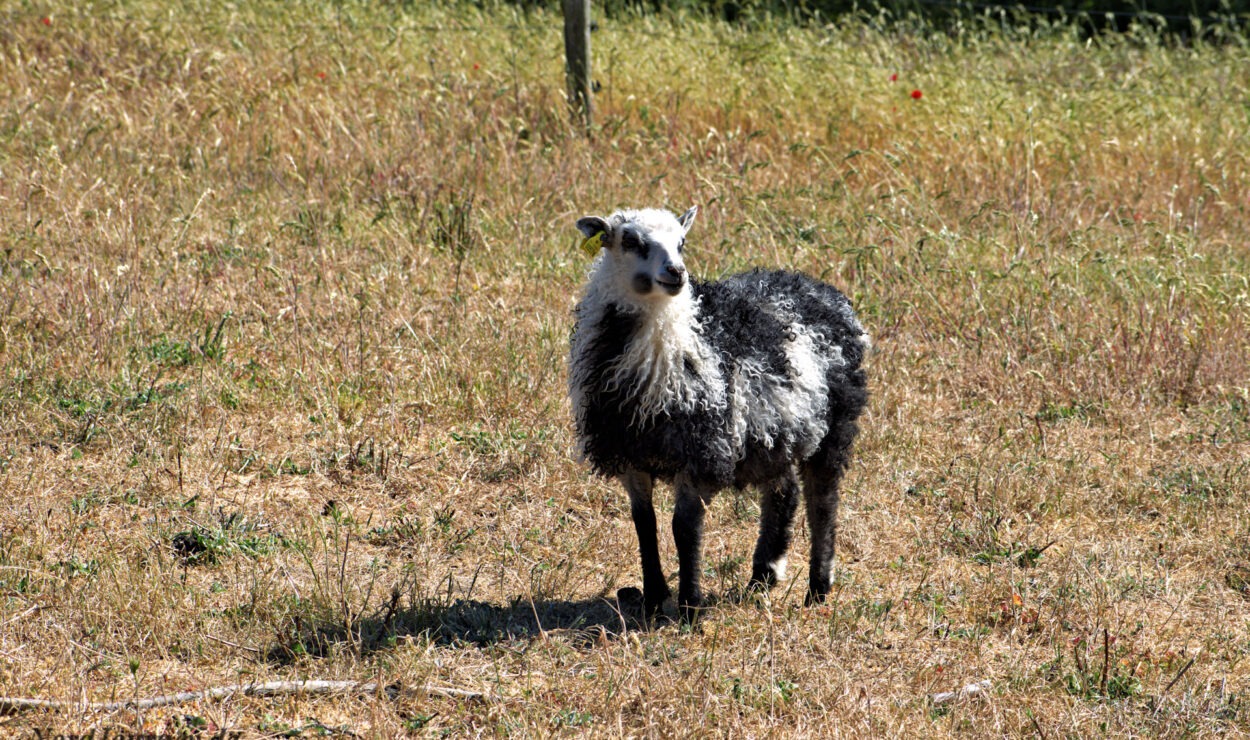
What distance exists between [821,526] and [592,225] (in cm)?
169

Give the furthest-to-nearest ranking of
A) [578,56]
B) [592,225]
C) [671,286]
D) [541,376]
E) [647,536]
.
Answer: [578,56], [541,376], [647,536], [592,225], [671,286]

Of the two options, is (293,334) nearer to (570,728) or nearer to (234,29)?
(570,728)

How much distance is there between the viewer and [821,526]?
543cm

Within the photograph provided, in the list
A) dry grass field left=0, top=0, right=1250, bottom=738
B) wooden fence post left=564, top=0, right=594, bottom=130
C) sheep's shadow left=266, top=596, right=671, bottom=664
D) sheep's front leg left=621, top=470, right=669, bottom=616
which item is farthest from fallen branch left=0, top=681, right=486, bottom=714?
wooden fence post left=564, top=0, right=594, bottom=130

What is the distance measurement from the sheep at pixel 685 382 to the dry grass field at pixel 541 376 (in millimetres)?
560

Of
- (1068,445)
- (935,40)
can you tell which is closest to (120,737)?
(1068,445)

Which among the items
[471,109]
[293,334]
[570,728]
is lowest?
[570,728]

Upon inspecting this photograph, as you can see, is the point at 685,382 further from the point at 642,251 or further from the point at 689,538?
the point at 689,538

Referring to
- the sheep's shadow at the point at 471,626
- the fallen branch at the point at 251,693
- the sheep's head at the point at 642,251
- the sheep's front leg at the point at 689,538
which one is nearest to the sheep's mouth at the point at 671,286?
the sheep's head at the point at 642,251

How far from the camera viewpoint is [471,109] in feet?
33.8

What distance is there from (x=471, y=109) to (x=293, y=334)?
3.68 metres

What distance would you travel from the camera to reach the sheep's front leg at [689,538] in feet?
16.1

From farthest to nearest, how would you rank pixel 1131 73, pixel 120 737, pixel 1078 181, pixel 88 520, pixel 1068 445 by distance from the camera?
pixel 1131 73 < pixel 1078 181 < pixel 1068 445 < pixel 88 520 < pixel 120 737

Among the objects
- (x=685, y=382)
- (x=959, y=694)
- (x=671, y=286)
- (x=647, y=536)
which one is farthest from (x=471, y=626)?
(x=959, y=694)
